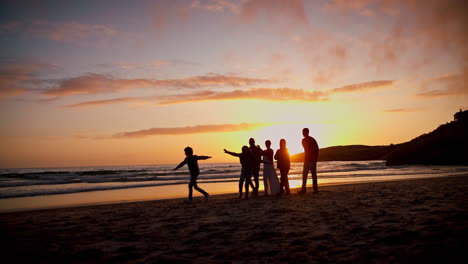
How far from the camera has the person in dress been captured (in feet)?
43.3

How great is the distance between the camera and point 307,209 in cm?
852

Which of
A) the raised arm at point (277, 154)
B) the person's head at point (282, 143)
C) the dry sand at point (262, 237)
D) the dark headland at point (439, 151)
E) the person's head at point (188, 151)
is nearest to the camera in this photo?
the dry sand at point (262, 237)

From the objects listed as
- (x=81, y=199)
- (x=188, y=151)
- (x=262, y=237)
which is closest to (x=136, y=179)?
(x=81, y=199)

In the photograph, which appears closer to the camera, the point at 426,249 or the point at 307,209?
the point at 426,249

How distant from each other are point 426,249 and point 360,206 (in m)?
4.54

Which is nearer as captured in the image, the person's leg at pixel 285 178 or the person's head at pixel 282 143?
the person's head at pixel 282 143

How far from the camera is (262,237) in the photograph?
18.1 feet

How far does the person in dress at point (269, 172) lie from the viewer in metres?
13.2

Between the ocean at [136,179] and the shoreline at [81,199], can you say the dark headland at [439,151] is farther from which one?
the shoreline at [81,199]

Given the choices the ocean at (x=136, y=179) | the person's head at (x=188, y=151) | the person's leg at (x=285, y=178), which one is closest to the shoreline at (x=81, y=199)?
the person's leg at (x=285, y=178)

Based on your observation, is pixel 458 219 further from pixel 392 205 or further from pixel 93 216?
pixel 93 216

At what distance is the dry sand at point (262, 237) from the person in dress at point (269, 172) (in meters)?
4.64

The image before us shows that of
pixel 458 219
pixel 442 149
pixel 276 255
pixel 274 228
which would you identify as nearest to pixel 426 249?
pixel 276 255

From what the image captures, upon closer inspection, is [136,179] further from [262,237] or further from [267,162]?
[262,237]
